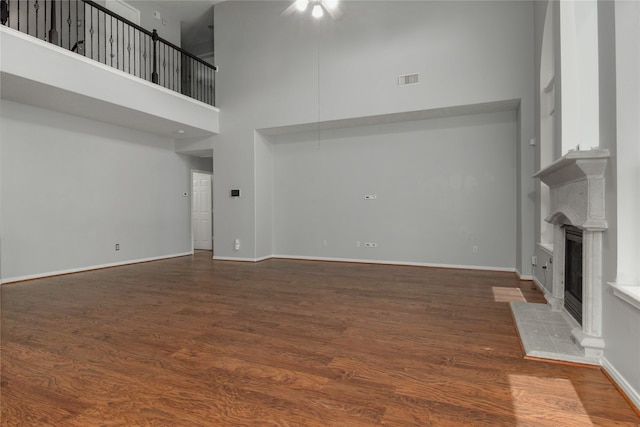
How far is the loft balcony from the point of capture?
434cm

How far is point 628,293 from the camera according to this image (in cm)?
194

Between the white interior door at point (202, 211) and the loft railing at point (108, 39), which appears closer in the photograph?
the loft railing at point (108, 39)

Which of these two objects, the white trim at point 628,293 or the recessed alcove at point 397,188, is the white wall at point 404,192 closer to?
the recessed alcove at point 397,188

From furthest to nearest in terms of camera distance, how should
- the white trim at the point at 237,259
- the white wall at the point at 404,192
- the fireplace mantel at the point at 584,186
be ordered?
the white trim at the point at 237,259 < the white wall at the point at 404,192 < the fireplace mantel at the point at 584,186

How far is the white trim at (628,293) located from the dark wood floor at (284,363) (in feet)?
1.86

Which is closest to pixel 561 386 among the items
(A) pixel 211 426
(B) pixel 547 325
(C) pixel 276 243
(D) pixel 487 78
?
(B) pixel 547 325

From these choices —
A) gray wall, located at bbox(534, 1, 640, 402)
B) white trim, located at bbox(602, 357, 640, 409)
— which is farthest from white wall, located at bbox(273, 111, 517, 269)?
white trim, located at bbox(602, 357, 640, 409)

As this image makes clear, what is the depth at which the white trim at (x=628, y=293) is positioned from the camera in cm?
186

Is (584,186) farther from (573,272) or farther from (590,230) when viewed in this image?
(573,272)

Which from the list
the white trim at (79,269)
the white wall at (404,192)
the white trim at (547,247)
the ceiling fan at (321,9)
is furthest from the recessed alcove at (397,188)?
the white trim at (79,269)

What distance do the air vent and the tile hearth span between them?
3935mm

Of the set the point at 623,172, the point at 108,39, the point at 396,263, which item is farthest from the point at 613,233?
the point at 108,39

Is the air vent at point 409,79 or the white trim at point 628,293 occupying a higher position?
the air vent at point 409,79

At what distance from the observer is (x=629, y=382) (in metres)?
1.98
